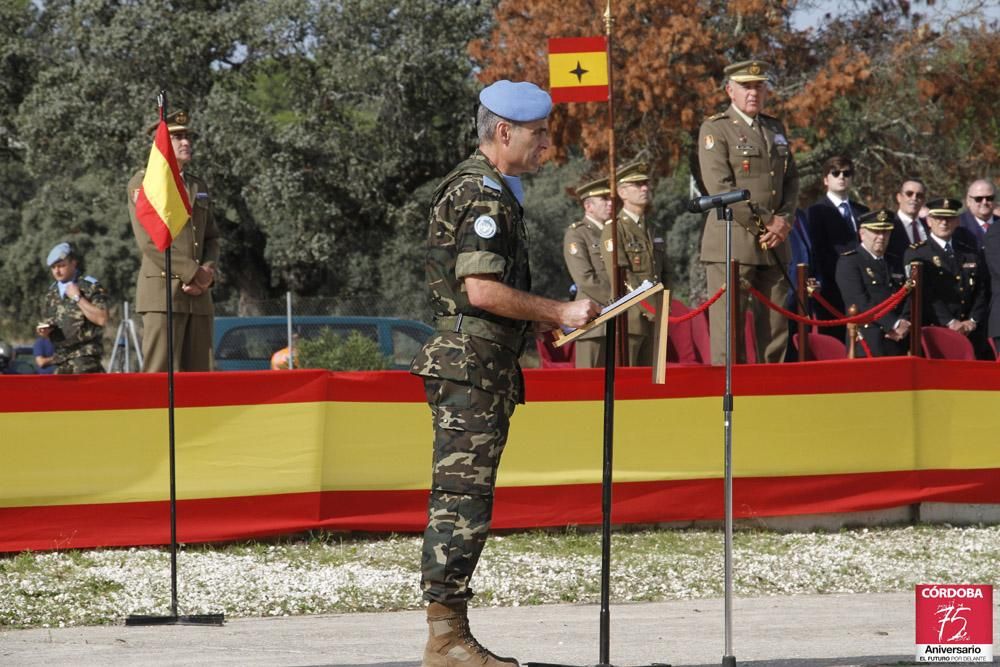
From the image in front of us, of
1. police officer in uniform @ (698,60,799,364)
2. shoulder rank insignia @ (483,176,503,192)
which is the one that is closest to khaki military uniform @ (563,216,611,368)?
police officer in uniform @ (698,60,799,364)

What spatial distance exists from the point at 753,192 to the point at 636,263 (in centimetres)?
109

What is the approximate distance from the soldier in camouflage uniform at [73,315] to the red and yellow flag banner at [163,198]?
397cm

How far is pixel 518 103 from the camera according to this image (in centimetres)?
496

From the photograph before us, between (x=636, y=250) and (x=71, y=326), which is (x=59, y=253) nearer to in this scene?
(x=71, y=326)

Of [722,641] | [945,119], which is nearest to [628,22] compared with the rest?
[945,119]

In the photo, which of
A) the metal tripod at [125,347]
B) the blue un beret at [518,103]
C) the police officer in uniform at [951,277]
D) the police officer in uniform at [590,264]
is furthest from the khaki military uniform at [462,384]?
the metal tripod at [125,347]

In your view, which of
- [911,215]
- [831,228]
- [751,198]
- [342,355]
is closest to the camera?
[751,198]

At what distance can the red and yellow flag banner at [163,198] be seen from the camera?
23.4 feet

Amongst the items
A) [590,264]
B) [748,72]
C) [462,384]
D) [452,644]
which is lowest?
[452,644]

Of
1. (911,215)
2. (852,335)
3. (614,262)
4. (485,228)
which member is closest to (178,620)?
(485,228)

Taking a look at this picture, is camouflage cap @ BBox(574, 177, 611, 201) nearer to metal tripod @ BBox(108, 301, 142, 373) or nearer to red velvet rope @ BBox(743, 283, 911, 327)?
red velvet rope @ BBox(743, 283, 911, 327)

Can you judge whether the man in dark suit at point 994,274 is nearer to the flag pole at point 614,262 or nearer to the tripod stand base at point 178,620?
the flag pole at point 614,262

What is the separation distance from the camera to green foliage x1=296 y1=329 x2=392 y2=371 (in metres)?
16.2

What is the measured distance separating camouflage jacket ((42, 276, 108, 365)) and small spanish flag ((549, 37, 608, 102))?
149 inches
